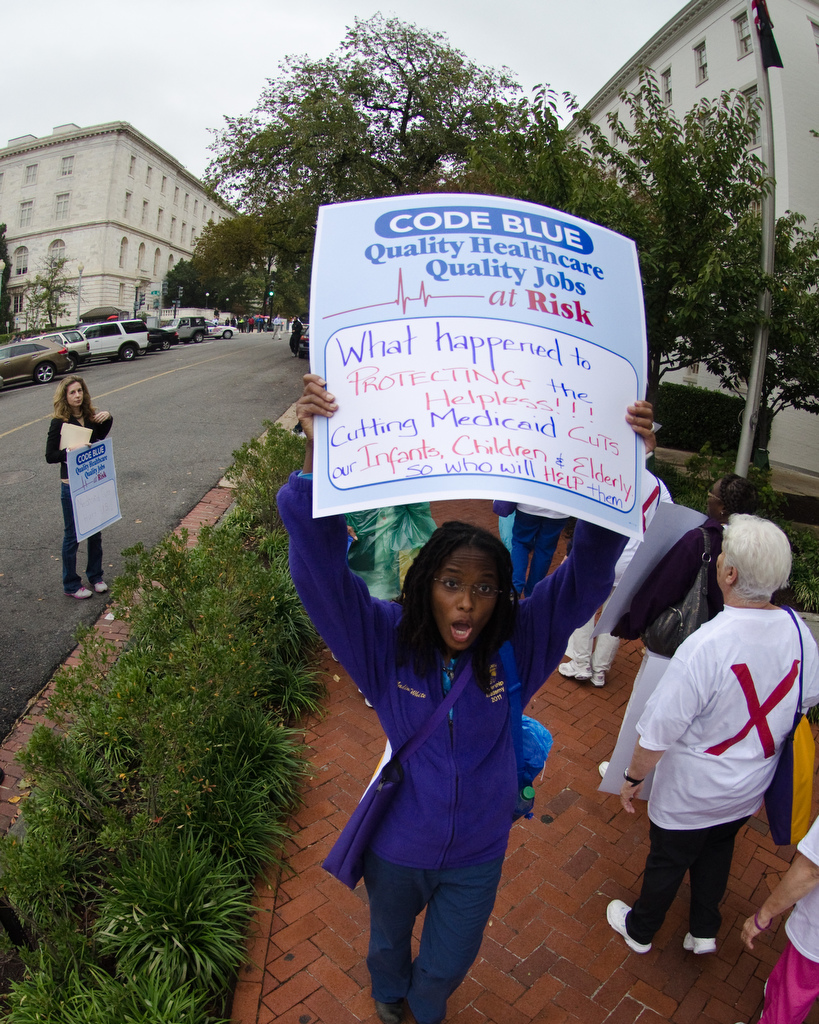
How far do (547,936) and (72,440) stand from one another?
4.92 m

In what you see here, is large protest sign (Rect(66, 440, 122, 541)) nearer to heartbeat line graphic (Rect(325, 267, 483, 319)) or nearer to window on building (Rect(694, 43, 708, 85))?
heartbeat line graphic (Rect(325, 267, 483, 319))

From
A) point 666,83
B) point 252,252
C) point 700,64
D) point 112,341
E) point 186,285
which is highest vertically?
point 666,83

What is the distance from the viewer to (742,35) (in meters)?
21.5

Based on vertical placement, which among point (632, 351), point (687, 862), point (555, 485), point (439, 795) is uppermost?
point (632, 351)

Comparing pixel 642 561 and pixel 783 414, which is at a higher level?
pixel 783 414

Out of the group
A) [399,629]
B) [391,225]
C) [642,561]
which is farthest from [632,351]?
[642,561]

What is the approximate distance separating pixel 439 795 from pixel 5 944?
1869 millimetres

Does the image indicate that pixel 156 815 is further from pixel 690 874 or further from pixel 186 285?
pixel 186 285

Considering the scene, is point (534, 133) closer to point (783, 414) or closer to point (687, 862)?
point (687, 862)

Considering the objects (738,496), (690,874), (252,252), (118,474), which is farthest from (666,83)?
(690,874)

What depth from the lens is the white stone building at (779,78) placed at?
18484 mm

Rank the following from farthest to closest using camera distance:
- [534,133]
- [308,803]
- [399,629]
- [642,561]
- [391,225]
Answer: [534,133] < [308,803] < [642,561] < [399,629] < [391,225]

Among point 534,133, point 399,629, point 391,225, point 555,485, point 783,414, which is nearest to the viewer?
point 555,485

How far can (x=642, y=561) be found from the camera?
3.30 m
